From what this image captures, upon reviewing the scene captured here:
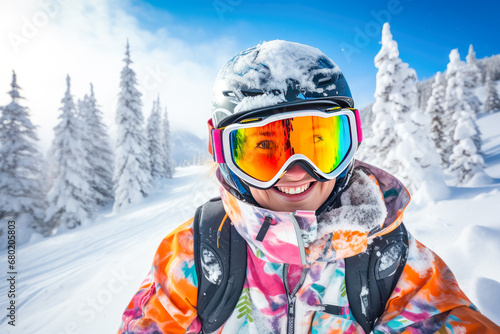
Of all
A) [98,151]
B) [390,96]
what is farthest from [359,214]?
[98,151]

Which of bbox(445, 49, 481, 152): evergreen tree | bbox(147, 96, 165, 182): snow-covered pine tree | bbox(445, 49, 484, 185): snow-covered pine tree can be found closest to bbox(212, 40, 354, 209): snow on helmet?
bbox(445, 49, 484, 185): snow-covered pine tree

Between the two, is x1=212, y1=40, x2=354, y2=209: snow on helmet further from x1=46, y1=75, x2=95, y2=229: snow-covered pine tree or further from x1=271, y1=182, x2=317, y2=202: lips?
x1=46, y1=75, x2=95, y2=229: snow-covered pine tree

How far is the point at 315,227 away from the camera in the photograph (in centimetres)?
150

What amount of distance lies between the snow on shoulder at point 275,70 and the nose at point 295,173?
0.52m

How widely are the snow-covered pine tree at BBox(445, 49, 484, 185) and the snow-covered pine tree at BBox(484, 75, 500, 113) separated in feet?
112

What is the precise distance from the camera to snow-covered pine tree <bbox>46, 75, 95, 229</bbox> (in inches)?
657

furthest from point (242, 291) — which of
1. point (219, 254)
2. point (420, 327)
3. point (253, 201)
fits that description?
point (420, 327)

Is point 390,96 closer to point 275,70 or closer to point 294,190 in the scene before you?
point 275,70

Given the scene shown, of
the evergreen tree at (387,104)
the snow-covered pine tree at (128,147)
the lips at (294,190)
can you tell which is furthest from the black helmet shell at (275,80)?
the snow-covered pine tree at (128,147)

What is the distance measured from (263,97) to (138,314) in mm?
1898

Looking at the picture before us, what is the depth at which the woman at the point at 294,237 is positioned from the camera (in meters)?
1.49

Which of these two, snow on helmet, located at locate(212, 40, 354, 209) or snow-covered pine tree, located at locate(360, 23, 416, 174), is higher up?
snow-covered pine tree, located at locate(360, 23, 416, 174)

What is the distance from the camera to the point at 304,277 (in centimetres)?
160

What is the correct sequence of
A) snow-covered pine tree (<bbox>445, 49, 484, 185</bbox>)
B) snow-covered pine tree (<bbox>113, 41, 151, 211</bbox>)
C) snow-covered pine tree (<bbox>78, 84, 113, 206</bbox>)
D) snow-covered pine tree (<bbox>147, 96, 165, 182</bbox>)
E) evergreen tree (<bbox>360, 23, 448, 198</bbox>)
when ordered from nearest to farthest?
evergreen tree (<bbox>360, 23, 448, 198</bbox>)
snow-covered pine tree (<bbox>445, 49, 484, 185</bbox>)
snow-covered pine tree (<bbox>113, 41, 151, 211</bbox>)
snow-covered pine tree (<bbox>78, 84, 113, 206</bbox>)
snow-covered pine tree (<bbox>147, 96, 165, 182</bbox>)
